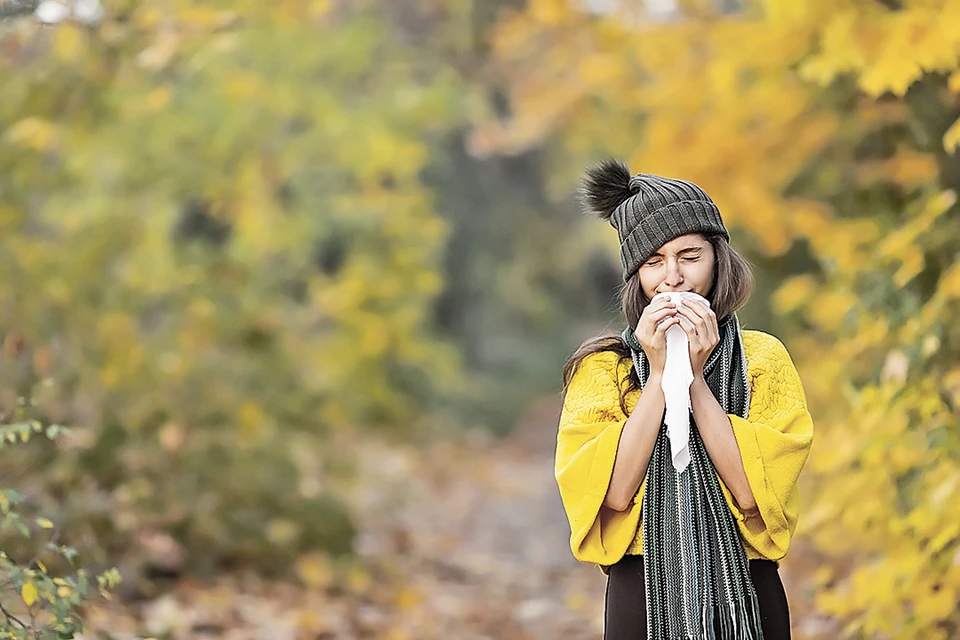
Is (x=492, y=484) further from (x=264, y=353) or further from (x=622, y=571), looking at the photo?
(x=622, y=571)

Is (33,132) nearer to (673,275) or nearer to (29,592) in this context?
(29,592)

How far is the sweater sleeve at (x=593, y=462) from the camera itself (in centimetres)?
227

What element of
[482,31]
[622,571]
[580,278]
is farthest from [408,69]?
[580,278]

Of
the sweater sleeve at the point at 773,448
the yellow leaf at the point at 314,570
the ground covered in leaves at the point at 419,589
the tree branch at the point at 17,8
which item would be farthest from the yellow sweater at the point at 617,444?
the yellow leaf at the point at 314,570

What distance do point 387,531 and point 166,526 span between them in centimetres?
212

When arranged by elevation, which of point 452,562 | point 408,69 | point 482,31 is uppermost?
point 482,31

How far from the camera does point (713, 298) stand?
2.36 meters

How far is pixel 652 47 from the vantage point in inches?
214

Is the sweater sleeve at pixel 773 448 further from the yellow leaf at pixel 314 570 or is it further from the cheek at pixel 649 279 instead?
the yellow leaf at pixel 314 570

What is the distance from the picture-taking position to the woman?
224 centimetres

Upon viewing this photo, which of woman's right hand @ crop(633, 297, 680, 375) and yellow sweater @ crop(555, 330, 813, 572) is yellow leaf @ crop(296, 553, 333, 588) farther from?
woman's right hand @ crop(633, 297, 680, 375)

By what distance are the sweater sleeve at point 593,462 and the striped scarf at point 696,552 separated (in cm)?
6

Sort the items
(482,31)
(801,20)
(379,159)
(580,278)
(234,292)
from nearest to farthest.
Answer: (801,20), (234,292), (379,159), (482,31), (580,278)

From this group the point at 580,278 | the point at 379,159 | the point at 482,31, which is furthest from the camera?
the point at 580,278
